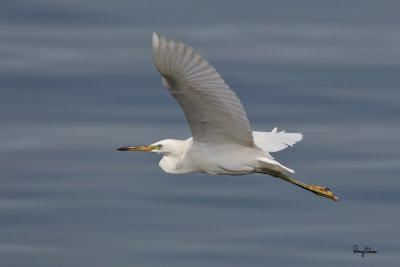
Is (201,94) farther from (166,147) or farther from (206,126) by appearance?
(166,147)

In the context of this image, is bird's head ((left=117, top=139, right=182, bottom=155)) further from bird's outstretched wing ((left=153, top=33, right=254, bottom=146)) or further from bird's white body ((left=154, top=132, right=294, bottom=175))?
bird's outstretched wing ((left=153, top=33, right=254, bottom=146))

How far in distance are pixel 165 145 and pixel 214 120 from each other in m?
0.92

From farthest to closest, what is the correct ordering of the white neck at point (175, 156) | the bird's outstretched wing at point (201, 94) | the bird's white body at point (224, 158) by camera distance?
the white neck at point (175, 156) < the bird's white body at point (224, 158) < the bird's outstretched wing at point (201, 94)

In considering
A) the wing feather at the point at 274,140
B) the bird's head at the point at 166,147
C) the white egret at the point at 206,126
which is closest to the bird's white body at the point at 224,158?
the white egret at the point at 206,126

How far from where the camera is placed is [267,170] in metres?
9.58

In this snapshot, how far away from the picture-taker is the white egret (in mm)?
7910

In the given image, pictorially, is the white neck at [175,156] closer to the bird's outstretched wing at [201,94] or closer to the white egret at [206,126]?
the white egret at [206,126]

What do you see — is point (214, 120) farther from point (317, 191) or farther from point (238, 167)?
point (317, 191)

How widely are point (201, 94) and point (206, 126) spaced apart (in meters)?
0.66

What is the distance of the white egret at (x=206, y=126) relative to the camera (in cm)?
791

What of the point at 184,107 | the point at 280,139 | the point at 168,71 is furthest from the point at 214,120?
the point at 280,139

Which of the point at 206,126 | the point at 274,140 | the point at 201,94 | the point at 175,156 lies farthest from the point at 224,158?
the point at 274,140

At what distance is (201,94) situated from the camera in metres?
8.36

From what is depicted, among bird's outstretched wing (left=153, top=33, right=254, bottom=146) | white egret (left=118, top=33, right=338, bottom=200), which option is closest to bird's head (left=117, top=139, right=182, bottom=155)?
white egret (left=118, top=33, right=338, bottom=200)
